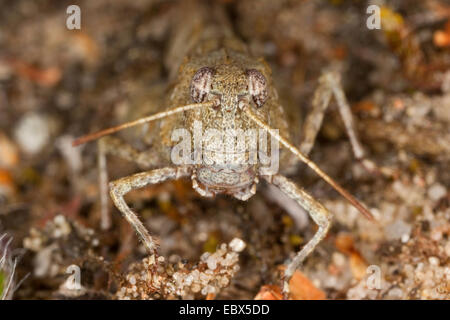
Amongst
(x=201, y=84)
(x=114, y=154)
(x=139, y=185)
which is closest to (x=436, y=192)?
(x=201, y=84)

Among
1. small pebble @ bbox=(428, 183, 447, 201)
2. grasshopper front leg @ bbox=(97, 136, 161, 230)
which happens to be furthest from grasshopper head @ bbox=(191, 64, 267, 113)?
small pebble @ bbox=(428, 183, 447, 201)

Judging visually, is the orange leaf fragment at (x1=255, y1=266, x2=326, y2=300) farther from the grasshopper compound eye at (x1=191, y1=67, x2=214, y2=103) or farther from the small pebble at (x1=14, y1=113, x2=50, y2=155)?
the small pebble at (x1=14, y1=113, x2=50, y2=155)

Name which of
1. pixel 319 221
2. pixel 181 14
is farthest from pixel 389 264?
pixel 181 14

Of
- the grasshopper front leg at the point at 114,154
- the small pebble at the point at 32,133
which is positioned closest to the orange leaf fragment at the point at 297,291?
the grasshopper front leg at the point at 114,154

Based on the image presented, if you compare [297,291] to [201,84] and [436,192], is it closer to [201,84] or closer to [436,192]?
[436,192]

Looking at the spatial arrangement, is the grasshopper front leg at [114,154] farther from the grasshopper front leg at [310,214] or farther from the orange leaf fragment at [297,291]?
the orange leaf fragment at [297,291]
